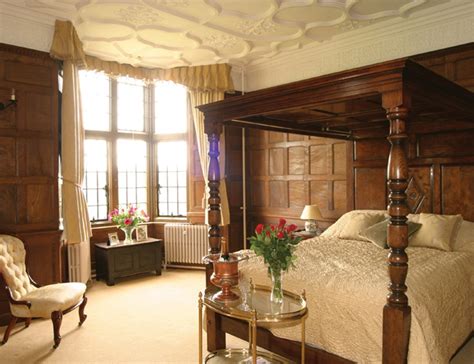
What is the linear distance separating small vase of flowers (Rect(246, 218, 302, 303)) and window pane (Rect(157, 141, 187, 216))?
12.5 ft

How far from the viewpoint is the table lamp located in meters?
4.80

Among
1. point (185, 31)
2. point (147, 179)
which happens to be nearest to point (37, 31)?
point (185, 31)

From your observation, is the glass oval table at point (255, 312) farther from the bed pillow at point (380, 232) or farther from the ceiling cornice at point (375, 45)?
the ceiling cornice at point (375, 45)

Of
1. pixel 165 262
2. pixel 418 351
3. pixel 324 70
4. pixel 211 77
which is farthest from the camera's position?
pixel 165 262

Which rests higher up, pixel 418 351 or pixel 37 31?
pixel 37 31

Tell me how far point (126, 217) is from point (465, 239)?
4.08 meters

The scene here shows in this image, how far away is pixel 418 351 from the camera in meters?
2.16

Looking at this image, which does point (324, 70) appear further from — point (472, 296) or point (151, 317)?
point (151, 317)

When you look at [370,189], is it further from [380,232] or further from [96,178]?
[96,178]

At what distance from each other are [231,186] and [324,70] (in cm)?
209

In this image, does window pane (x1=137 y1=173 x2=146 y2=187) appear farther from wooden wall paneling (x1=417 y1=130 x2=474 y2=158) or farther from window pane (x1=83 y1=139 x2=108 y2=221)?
wooden wall paneling (x1=417 y1=130 x2=474 y2=158)

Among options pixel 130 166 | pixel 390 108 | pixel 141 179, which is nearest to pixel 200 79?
pixel 130 166

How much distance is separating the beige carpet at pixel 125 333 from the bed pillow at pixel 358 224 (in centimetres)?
138

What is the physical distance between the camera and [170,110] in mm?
6195
